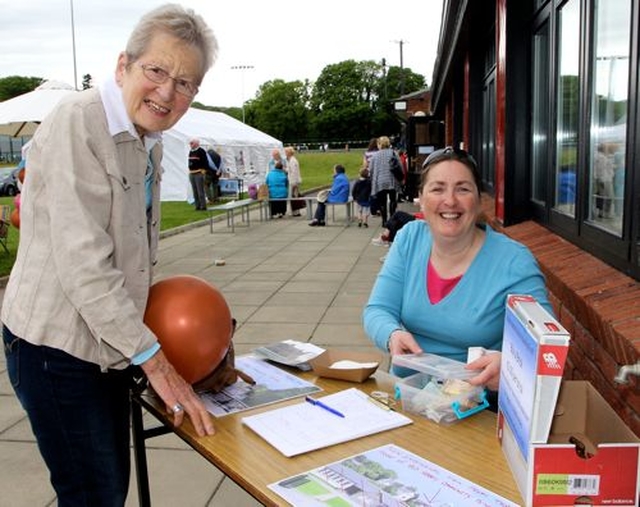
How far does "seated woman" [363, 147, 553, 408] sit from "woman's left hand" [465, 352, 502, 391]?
336 mm

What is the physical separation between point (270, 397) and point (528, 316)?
0.98 metres

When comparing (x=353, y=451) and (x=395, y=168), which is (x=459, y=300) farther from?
(x=395, y=168)

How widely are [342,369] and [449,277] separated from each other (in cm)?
53

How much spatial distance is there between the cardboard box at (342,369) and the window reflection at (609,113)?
1288 mm

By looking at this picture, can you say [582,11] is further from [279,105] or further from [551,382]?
[279,105]

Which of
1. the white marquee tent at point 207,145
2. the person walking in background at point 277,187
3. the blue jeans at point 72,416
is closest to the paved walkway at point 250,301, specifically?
the person walking in background at point 277,187

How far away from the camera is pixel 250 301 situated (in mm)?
7348

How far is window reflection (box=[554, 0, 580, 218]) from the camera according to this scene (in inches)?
146

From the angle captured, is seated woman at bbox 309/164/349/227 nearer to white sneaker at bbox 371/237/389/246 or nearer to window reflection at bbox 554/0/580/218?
white sneaker at bbox 371/237/389/246

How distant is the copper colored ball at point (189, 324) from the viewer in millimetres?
1904

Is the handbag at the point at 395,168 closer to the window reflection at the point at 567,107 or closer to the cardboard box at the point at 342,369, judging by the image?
the window reflection at the point at 567,107

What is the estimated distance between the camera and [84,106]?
5.80 ft

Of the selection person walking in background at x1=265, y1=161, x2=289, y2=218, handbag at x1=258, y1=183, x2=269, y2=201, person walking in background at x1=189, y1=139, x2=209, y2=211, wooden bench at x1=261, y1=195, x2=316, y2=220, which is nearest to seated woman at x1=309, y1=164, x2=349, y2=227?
wooden bench at x1=261, y1=195, x2=316, y2=220

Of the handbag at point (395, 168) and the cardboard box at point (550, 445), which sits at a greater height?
the handbag at point (395, 168)
